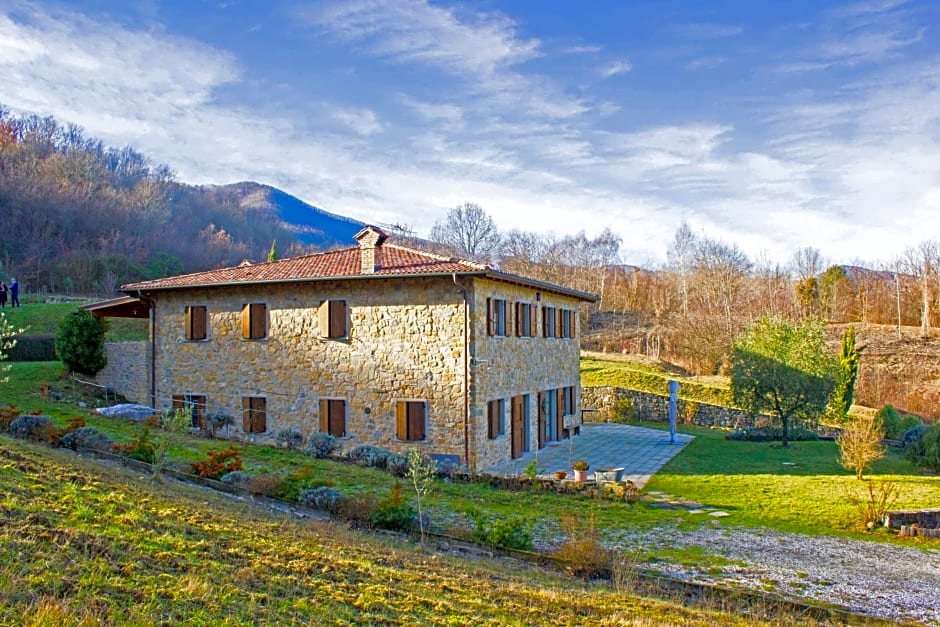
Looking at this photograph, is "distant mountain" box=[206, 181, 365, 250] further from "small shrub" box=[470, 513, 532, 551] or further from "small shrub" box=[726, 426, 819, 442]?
"small shrub" box=[470, 513, 532, 551]

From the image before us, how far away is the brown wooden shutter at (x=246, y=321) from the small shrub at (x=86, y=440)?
6588 millimetres

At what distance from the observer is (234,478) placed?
40.3 ft

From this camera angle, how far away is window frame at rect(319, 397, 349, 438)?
1858 centimetres

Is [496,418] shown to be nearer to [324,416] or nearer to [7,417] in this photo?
[324,416]

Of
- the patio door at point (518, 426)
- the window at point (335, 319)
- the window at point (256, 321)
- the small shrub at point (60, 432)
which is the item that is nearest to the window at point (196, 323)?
the window at point (256, 321)

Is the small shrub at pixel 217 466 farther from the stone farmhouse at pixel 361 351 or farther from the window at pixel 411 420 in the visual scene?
A: the stone farmhouse at pixel 361 351

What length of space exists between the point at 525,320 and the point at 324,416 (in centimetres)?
653

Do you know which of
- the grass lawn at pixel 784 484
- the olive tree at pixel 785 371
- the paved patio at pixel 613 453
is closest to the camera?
the grass lawn at pixel 784 484

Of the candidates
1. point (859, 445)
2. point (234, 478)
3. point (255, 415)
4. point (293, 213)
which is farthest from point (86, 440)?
point (293, 213)

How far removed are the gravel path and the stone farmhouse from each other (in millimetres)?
7006

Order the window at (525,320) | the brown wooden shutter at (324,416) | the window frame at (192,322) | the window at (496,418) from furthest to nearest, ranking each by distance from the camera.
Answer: the window frame at (192,322) < the window at (525,320) < the brown wooden shutter at (324,416) < the window at (496,418)

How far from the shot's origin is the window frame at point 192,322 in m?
20.8

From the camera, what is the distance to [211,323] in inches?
A: 813

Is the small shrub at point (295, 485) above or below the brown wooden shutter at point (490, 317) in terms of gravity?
below
